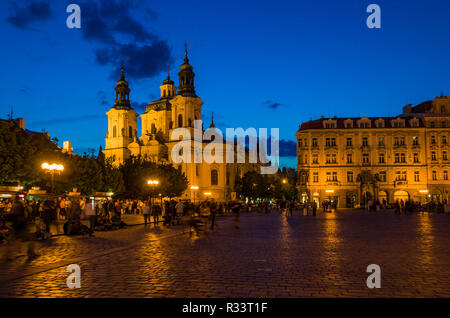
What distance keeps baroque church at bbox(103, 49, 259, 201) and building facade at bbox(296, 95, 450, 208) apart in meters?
19.2

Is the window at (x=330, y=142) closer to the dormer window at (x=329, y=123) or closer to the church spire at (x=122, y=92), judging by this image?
the dormer window at (x=329, y=123)

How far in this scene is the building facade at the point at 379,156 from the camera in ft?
251

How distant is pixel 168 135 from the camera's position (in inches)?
3676

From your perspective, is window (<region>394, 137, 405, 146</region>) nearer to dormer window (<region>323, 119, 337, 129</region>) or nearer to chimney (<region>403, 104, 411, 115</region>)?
chimney (<region>403, 104, 411, 115</region>)

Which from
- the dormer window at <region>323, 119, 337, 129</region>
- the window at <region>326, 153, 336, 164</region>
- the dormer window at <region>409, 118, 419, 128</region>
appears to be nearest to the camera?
the dormer window at <region>409, 118, 419, 128</region>

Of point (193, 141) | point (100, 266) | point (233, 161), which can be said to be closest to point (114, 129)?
point (193, 141)

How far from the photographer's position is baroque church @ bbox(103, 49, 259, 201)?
8894 cm

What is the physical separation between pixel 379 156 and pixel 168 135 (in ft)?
136

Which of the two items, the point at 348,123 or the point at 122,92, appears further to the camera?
the point at 122,92

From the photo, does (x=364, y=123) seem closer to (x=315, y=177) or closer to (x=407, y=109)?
(x=315, y=177)

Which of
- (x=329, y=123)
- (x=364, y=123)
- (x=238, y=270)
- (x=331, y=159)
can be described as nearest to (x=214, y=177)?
(x=331, y=159)

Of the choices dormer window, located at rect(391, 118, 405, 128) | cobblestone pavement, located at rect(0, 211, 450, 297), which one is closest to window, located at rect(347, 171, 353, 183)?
dormer window, located at rect(391, 118, 405, 128)

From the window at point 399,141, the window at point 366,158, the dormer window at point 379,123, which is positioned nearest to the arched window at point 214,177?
the window at point 366,158

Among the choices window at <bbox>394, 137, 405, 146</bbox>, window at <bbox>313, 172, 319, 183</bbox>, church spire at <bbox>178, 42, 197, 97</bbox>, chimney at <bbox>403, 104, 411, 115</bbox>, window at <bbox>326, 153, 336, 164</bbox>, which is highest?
church spire at <bbox>178, 42, 197, 97</bbox>
